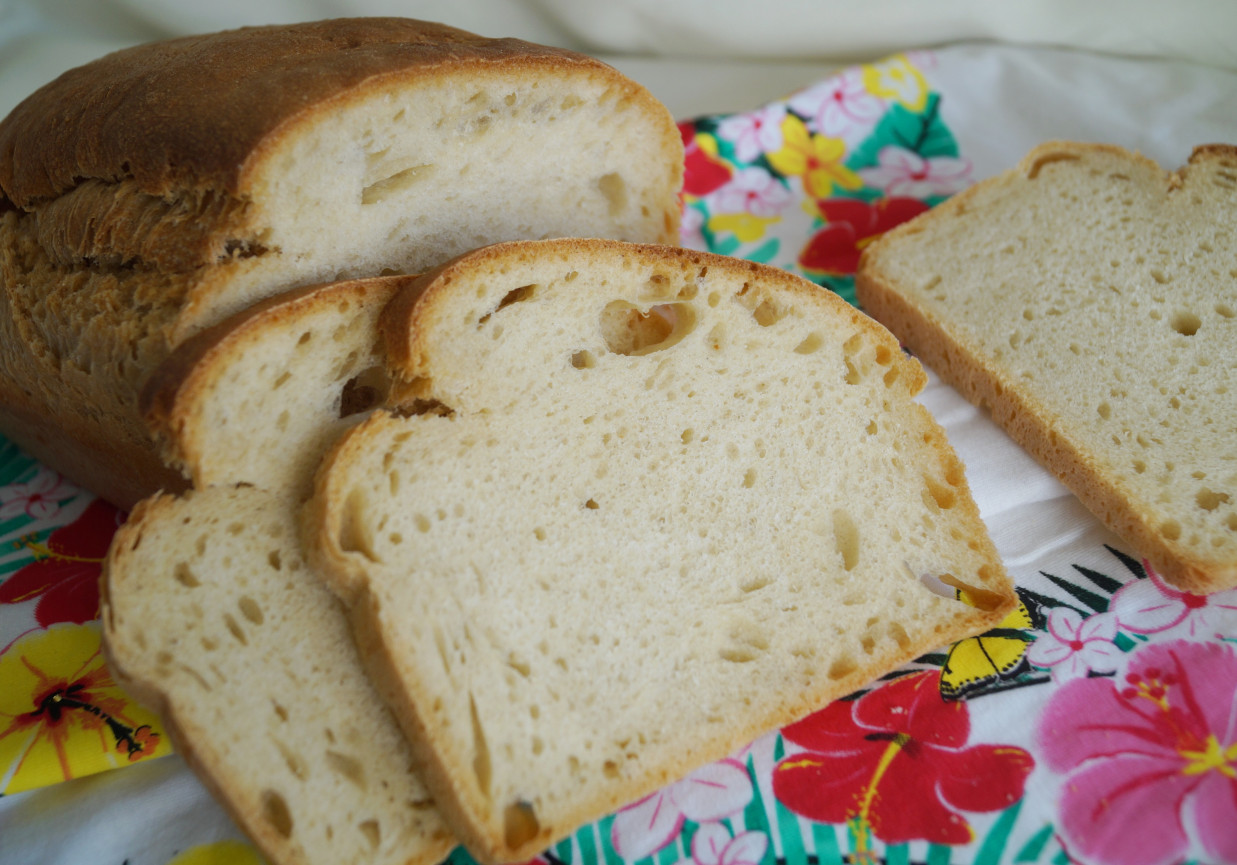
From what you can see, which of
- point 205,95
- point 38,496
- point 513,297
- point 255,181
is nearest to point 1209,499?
point 513,297

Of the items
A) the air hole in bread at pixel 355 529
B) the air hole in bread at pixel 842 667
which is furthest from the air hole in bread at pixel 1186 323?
the air hole in bread at pixel 355 529

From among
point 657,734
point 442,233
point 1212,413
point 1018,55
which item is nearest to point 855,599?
point 657,734

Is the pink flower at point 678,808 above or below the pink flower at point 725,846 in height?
above

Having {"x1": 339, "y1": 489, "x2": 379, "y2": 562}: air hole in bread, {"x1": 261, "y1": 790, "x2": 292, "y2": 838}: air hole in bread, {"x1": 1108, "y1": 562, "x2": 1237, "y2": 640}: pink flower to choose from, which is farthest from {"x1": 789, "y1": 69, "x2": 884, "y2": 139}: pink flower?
{"x1": 261, "y1": 790, "x2": 292, "y2": 838}: air hole in bread

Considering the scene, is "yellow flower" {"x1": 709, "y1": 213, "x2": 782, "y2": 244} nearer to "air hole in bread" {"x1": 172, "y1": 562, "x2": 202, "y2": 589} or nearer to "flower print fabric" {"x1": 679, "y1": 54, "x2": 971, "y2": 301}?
"flower print fabric" {"x1": 679, "y1": 54, "x2": 971, "y2": 301}

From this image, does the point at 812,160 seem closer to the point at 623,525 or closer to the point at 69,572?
the point at 623,525

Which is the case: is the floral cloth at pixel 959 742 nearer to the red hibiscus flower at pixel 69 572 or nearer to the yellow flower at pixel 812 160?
the red hibiscus flower at pixel 69 572

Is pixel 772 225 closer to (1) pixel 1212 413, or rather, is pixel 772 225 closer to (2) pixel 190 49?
(1) pixel 1212 413
